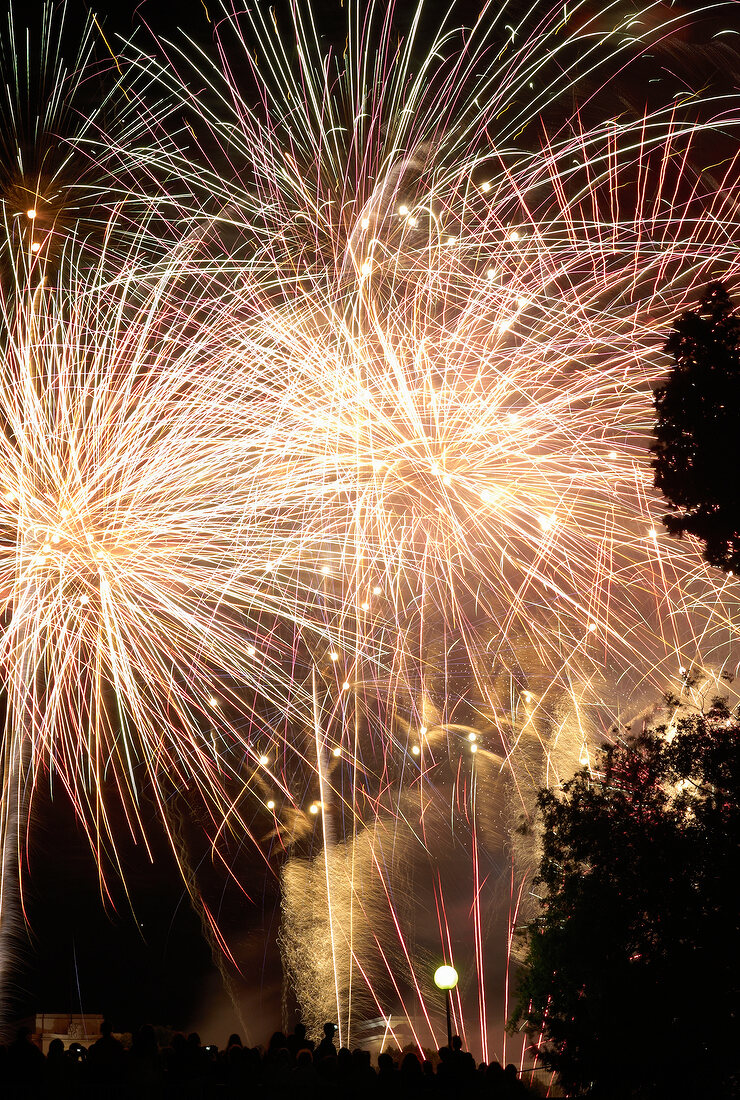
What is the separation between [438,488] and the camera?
18500 mm

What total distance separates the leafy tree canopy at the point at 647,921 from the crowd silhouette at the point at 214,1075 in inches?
107

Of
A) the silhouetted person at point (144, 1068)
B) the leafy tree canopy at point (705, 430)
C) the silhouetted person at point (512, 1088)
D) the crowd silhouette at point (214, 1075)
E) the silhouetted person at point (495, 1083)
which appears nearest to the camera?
the crowd silhouette at point (214, 1075)

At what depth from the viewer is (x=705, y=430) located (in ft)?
46.3

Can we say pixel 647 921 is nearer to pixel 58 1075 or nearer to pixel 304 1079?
pixel 304 1079

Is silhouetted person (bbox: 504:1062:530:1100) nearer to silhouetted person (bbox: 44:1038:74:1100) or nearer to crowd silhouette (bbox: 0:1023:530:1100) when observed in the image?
crowd silhouette (bbox: 0:1023:530:1100)

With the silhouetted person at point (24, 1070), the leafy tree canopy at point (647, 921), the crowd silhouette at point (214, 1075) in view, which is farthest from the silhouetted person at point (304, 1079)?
the leafy tree canopy at point (647, 921)

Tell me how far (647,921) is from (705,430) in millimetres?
6575

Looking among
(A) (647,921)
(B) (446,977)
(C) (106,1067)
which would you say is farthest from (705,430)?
(C) (106,1067)

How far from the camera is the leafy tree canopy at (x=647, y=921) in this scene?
11680 millimetres

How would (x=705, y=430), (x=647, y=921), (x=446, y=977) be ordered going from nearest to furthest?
(x=647, y=921) < (x=446, y=977) < (x=705, y=430)

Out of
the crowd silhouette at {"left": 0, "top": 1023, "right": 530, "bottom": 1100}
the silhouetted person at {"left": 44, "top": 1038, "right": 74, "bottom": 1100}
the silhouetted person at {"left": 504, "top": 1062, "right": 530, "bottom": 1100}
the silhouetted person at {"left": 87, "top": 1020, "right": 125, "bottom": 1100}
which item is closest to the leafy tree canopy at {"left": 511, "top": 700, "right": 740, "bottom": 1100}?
the silhouetted person at {"left": 504, "top": 1062, "right": 530, "bottom": 1100}

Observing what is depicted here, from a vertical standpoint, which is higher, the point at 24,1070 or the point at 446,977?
the point at 446,977

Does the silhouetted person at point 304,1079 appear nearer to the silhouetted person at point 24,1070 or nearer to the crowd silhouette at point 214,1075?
the crowd silhouette at point 214,1075

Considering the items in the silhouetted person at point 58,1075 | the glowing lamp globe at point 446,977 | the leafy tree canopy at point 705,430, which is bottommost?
the silhouetted person at point 58,1075
